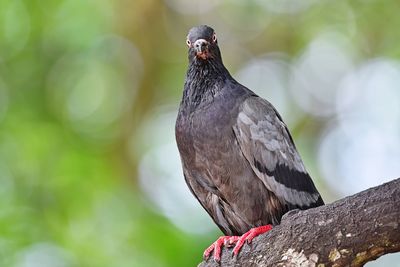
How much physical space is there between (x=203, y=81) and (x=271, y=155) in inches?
36.0

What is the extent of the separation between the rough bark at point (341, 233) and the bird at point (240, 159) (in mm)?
1139

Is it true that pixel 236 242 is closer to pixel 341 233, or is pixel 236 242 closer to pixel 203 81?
pixel 341 233

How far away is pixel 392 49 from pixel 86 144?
184 inches

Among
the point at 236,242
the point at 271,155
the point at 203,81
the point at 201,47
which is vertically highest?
the point at 201,47

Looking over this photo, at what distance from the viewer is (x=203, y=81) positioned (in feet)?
23.4

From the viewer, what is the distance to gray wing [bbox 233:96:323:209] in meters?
6.71

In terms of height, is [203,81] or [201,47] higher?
[201,47]

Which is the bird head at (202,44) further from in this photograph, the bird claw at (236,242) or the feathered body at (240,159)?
the bird claw at (236,242)

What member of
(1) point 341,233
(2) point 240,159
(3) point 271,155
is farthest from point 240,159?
(1) point 341,233

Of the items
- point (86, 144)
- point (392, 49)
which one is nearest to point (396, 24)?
point (392, 49)

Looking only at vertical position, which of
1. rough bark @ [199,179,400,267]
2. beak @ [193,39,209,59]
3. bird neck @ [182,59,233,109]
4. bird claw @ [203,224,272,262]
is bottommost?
rough bark @ [199,179,400,267]

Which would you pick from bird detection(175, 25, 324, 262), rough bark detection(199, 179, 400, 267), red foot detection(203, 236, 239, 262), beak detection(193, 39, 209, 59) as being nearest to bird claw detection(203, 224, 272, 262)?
red foot detection(203, 236, 239, 262)

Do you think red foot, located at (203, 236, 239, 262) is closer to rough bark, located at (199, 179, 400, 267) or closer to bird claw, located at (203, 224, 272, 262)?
bird claw, located at (203, 224, 272, 262)

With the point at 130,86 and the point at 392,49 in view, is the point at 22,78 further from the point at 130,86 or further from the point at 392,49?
the point at 392,49
